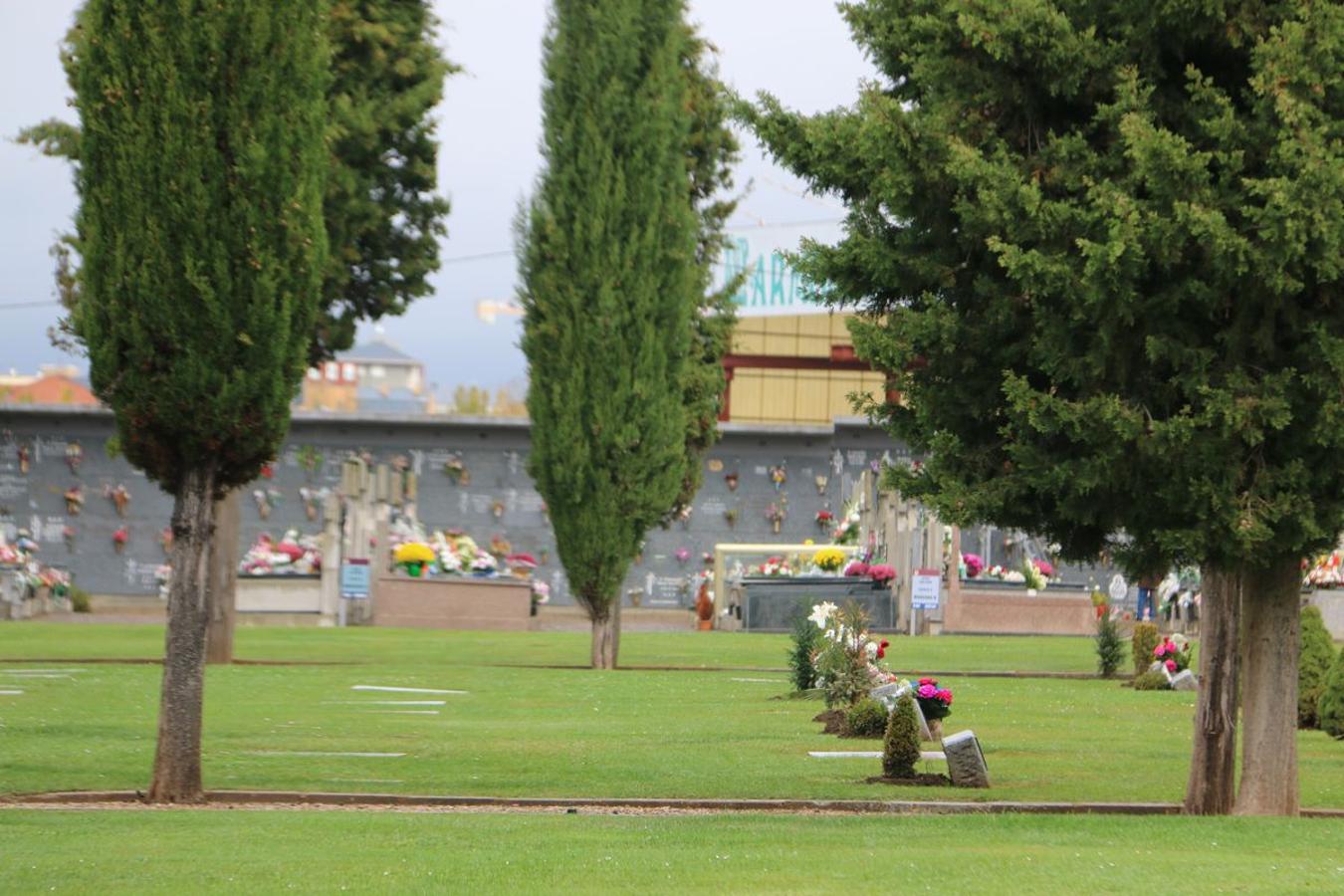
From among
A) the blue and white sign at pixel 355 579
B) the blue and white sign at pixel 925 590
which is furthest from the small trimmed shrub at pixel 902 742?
the blue and white sign at pixel 355 579

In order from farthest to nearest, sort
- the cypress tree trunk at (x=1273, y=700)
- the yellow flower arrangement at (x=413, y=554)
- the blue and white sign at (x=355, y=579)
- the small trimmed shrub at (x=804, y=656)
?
1. the yellow flower arrangement at (x=413, y=554)
2. the blue and white sign at (x=355, y=579)
3. the small trimmed shrub at (x=804, y=656)
4. the cypress tree trunk at (x=1273, y=700)

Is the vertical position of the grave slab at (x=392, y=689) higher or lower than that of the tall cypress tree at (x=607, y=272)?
lower

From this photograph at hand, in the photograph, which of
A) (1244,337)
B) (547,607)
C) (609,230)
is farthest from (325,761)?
(547,607)

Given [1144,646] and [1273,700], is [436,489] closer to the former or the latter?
[1144,646]

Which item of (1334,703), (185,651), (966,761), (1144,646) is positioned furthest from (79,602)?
(966,761)

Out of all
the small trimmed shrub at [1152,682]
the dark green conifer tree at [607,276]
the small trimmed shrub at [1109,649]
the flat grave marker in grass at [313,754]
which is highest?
the dark green conifer tree at [607,276]

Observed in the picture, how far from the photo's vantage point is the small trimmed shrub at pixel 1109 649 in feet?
81.7

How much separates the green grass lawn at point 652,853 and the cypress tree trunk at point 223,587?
533 inches

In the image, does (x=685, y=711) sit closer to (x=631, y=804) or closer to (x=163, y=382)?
(x=631, y=804)

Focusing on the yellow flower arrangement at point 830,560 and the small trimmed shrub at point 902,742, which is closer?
the small trimmed shrub at point 902,742

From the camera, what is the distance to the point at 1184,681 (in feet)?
76.5

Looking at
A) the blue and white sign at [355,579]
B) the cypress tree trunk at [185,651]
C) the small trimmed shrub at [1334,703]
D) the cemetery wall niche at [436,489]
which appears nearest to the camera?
the cypress tree trunk at [185,651]

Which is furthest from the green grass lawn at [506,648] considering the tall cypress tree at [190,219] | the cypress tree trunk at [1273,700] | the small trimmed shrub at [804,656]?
the tall cypress tree at [190,219]

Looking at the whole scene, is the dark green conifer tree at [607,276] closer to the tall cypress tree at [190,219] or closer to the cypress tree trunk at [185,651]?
the cypress tree trunk at [185,651]
